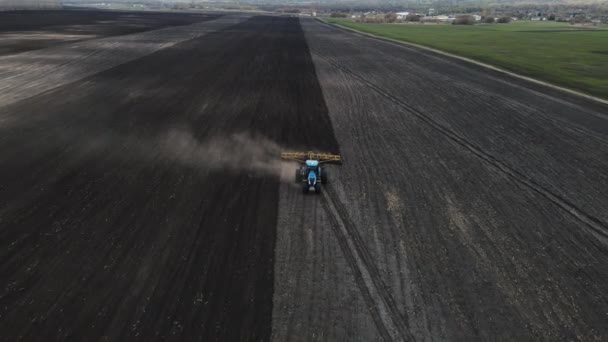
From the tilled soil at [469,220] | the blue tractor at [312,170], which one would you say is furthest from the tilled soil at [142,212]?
the tilled soil at [469,220]

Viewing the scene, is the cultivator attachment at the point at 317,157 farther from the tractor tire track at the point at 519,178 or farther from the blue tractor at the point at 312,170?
the tractor tire track at the point at 519,178

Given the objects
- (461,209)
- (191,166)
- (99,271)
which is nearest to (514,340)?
(461,209)

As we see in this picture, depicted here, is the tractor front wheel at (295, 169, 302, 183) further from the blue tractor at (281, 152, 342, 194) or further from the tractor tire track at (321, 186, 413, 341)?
the tractor tire track at (321, 186, 413, 341)

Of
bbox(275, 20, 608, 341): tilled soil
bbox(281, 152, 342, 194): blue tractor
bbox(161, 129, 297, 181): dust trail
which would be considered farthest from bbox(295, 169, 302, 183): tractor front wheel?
bbox(275, 20, 608, 341): tilled soil

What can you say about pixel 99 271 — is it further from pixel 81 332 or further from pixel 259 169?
pixel 259 169

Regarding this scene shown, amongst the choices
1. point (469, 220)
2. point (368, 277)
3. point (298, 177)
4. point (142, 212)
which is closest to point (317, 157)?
point (298, 177)

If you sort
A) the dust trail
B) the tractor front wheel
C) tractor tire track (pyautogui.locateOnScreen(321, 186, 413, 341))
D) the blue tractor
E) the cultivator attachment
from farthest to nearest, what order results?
1. the cultivator attachment
2. the dust trail
3. the tractor front wheel
4. the blue tractor
5. tractor tire track (pyautogui.locateOnScreen(321, 186, 413, 341))

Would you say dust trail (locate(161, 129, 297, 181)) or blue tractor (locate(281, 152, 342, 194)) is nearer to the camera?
blue tractor (locate(281, 152, 342, 194))

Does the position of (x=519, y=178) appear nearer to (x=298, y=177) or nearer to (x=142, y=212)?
(x=298, y=177)
